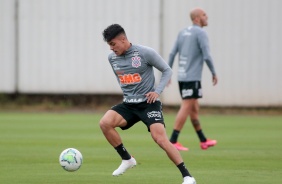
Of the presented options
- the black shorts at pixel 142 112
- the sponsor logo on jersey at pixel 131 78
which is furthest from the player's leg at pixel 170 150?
the sponsor logo on jersey at pixel 131 78

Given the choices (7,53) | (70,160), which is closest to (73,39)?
(7,53)

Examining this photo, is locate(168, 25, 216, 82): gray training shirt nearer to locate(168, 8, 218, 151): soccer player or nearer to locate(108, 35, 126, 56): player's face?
locate(168, 8, 218, 151): soccer player

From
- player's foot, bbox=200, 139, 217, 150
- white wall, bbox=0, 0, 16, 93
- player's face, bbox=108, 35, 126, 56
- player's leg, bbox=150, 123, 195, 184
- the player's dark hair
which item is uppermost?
the player's dark hair

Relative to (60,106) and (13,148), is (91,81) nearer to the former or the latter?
(60,106)

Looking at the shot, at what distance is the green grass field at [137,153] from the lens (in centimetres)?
1112

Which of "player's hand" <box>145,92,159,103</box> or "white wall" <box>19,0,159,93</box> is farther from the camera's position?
"white wall" <box>19,0,159,93</box>

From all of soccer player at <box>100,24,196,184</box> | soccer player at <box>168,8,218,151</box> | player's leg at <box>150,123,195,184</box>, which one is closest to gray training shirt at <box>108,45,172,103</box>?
soccer player at <box>100,24,196,184</box>

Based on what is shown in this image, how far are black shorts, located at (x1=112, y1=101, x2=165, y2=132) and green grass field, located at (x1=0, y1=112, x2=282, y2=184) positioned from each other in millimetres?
793

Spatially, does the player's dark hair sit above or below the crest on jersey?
above

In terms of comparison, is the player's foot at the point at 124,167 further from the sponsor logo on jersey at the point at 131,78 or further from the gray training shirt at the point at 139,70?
the sponsor logo on jersey at the point at 131,78

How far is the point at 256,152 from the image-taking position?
14273 mm

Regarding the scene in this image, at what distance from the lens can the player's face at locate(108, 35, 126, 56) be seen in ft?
34.7

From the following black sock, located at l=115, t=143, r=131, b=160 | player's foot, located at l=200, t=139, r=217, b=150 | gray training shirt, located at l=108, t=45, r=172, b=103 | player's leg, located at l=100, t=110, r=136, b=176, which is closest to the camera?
gray training shirt, located at l=108, t=45, r=172, b=103

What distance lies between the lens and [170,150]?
33.5 feet
